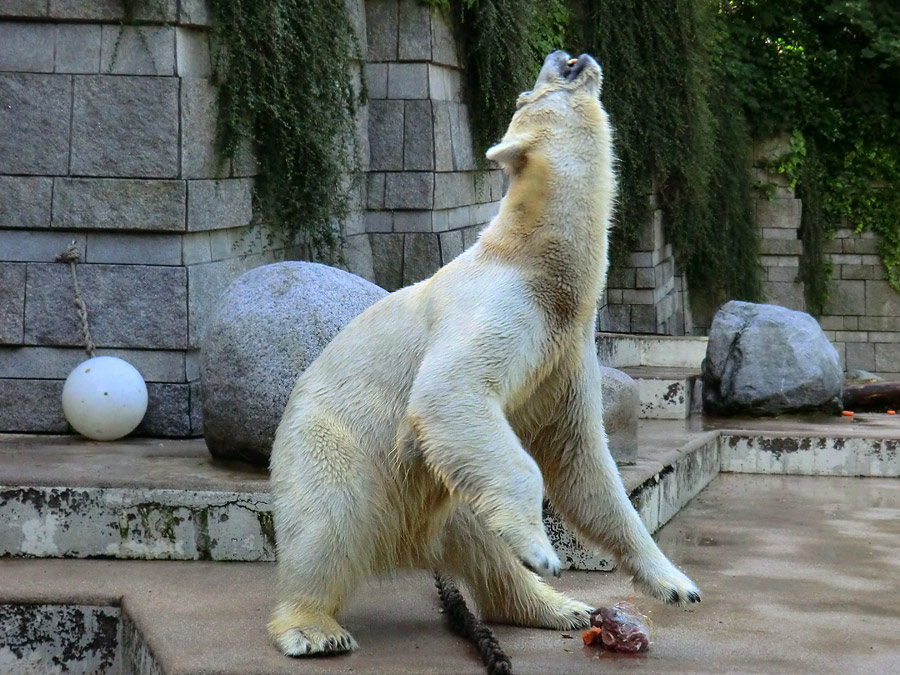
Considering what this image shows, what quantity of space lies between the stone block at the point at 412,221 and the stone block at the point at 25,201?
2661 mm

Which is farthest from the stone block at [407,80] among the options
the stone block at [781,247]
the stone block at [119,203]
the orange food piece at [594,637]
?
the stone block at [781,247]

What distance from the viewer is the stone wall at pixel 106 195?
5.98 meters

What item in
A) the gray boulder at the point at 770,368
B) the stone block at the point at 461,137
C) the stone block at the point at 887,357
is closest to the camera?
the stone block at the point at 461,137

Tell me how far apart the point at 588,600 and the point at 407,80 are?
15.6ft

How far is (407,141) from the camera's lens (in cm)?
801

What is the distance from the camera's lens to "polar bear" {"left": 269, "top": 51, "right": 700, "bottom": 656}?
2.93 metres

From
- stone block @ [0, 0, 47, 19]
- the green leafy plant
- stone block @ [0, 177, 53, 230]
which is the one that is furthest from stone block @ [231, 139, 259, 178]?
stone block @ [0, 0, 47, 19]

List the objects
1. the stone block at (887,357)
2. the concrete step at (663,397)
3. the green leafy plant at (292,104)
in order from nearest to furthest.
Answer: the green leafy plant at (292,104), the concrete step at (663,397), the stone block at (887,357)

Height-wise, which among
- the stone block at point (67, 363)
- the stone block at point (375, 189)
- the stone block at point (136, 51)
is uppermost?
the stone block at point (136, 51)

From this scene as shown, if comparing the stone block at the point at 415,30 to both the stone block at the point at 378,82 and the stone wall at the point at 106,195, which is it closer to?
the stone block at the point at 378,82

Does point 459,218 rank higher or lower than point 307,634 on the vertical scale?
higher

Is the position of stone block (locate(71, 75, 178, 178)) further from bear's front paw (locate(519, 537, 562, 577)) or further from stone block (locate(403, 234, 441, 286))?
bear's front paw (locate(519, 537, 562, 577))

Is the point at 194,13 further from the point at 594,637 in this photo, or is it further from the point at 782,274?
the point at 782,274

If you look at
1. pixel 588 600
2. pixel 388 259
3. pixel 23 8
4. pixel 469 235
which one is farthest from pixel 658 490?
pixel 23 8
